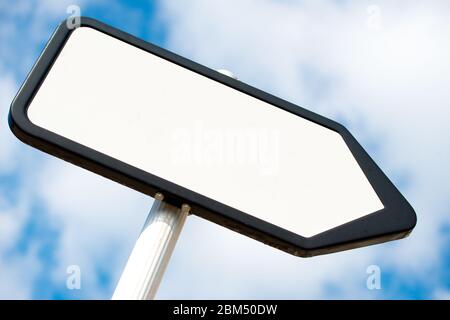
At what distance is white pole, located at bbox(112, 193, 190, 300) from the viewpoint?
54.1 inches

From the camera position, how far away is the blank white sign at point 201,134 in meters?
1.52

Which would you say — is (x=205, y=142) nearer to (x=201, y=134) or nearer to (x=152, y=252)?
(x=201, y=134)

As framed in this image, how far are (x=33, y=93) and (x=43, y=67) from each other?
118 millimetres

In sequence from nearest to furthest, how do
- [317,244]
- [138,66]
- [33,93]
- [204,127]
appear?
[317,244], [33,93], [204,127], [138,66]

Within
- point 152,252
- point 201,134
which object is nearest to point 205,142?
point 201,134

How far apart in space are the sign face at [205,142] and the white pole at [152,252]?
1.7 inches

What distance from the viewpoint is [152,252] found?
4.68 ft

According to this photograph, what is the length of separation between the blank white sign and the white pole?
0.28ft

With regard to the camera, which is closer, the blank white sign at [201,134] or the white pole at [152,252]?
the white pole at [152,252]

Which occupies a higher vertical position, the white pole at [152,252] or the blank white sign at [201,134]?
the blank white sign at [201,134]

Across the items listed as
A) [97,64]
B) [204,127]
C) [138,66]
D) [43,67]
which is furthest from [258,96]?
[43,67]

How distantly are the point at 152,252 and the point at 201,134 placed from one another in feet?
1.29

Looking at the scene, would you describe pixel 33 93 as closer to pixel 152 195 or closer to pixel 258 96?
pixel 152 195

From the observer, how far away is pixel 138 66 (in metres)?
1.83
